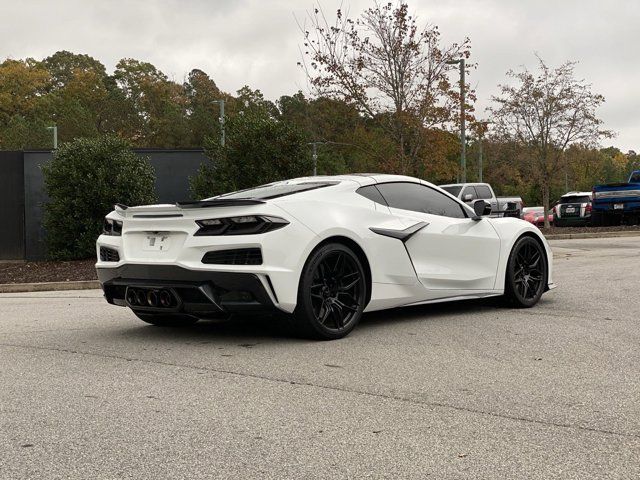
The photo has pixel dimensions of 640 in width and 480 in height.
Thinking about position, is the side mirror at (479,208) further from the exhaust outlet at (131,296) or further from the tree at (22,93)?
the tree at (22,93)

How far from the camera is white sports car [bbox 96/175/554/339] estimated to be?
5809mm

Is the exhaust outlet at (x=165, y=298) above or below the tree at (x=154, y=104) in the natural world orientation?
below

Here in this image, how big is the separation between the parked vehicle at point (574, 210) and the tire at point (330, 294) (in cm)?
2814

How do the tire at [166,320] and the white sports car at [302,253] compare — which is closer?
the white sports car at [302,253]

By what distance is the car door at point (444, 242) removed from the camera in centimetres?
705

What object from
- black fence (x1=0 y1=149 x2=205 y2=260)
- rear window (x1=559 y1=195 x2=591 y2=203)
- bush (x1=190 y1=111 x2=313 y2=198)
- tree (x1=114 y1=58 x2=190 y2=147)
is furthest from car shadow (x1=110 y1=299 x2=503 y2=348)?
tree (x1=114 y1=58 x2=190 y2=147)

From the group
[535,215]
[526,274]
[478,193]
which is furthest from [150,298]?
[535,215]

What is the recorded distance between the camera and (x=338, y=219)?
6.31m

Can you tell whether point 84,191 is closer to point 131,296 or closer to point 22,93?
point 131,296

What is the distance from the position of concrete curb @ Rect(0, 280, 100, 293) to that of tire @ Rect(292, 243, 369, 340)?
769cm

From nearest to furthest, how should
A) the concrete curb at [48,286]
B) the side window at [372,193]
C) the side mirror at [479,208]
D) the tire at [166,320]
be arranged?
the side window at [372,193] < the tire at [166,320] < the side mirror at [479,208] < the concrete curb at [48,286]

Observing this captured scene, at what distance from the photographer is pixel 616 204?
28516 mm

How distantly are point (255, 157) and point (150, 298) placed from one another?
37.9 feet

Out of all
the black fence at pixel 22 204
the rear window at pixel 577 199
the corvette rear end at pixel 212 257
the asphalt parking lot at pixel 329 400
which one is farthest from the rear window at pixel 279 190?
the rear window at pixel 577 199
